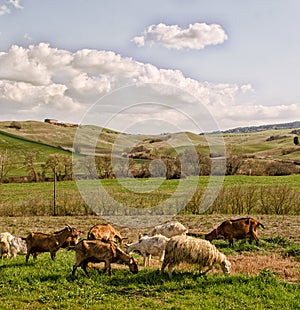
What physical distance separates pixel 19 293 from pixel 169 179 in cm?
4139

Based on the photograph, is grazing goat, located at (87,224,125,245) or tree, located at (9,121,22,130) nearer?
grazing goat, located at (87,224,125,245)

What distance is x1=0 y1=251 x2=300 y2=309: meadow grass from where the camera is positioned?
10.1 metres

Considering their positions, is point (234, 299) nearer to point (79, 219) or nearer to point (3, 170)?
point (79, 219)

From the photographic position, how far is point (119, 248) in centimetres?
1323

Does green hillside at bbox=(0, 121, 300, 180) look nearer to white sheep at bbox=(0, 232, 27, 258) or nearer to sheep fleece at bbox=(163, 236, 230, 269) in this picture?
white sheep at bbox=(0, 232, 27, 258)

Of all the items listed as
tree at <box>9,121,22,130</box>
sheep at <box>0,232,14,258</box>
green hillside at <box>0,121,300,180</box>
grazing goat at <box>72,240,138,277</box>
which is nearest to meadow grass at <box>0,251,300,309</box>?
grazing goat at <box>72,240,138,277</box>

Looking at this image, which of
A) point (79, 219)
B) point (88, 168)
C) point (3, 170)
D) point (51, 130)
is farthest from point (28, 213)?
point (51, 130)

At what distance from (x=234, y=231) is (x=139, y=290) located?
8.94 metres

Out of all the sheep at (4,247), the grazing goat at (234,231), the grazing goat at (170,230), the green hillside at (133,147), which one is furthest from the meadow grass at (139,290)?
the green hillside at (133,147)

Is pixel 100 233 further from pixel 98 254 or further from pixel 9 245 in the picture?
pixel 98 254

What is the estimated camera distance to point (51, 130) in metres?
137

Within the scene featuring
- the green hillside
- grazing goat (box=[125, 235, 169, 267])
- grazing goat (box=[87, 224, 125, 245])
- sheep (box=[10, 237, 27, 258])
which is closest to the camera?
grazing goat (box=[125, 235, 169, 267])

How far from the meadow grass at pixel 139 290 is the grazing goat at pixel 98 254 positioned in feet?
0.99

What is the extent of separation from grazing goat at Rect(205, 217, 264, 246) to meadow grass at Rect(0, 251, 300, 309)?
6.32 meters
